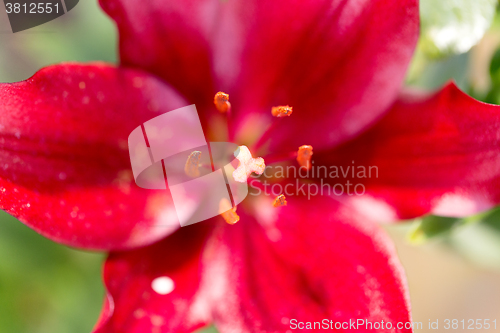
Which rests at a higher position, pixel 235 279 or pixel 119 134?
pixel 119 134

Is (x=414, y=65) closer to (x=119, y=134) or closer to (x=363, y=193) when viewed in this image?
(x=363, y=193)

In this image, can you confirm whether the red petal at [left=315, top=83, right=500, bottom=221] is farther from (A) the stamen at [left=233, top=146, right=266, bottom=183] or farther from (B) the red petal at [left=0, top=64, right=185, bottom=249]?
(B) the red petal at [left=0, top=64, right=185, bottom=249]

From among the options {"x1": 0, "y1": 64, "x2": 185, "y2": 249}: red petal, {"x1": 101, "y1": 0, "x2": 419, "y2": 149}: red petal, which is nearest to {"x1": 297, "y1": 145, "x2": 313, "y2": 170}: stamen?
{"x1": 101, "y1": 0, "x2": 419, "y2": 149}: red petal

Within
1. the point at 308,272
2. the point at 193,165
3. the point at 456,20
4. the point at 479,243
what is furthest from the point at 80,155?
the point at 479,243

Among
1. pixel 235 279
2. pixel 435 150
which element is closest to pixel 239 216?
pixel 235 279

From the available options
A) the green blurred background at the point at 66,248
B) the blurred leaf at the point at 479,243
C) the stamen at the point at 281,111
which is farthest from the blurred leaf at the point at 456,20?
the blurred leaf at the point at 479,243

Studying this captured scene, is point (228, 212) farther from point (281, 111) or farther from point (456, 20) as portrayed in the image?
point (456, 20)
